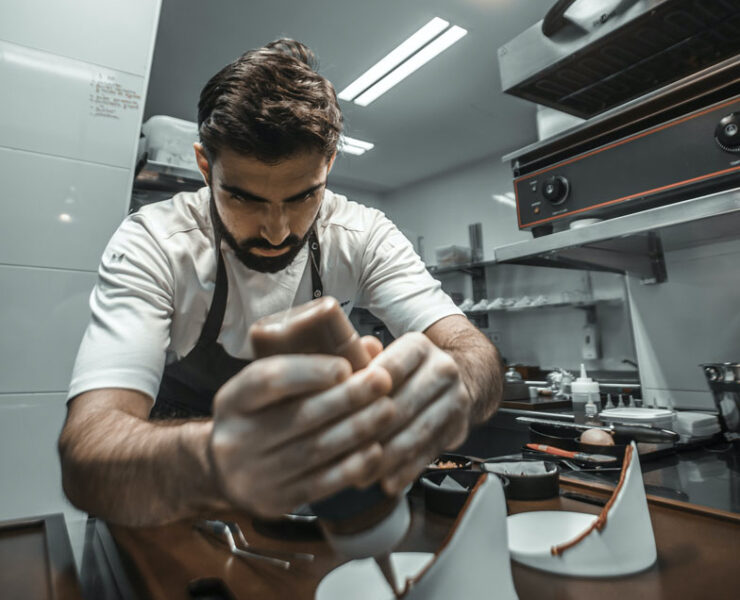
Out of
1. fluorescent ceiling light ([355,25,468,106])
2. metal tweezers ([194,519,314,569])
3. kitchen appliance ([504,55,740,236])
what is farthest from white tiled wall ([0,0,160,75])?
metal tweezers ([194,519,314,569])

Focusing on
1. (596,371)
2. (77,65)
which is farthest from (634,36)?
(596,371)

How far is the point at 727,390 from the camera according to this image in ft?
3.65

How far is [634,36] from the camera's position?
120cm

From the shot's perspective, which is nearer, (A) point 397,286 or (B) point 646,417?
(A) point 397,286

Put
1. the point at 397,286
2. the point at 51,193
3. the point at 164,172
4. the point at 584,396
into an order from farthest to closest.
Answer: the point at 164,172 < the point at 584,396 < the point at 51,193 < the point at 397,286

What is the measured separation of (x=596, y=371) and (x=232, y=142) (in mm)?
2887

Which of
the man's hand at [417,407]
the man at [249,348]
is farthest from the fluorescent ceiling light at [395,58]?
the man's hand at [417,407]

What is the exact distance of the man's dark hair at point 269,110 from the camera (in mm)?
802

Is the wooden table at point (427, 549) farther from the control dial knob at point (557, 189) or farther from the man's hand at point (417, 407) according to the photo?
the control dial knob at point (557, 189)

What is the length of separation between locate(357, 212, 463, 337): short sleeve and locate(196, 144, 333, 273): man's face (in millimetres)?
218

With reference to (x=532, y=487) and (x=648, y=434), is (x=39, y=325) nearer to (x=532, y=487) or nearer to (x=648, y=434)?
(x=532, y=487)

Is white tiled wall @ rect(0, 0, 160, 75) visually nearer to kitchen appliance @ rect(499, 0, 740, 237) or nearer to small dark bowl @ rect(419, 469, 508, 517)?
kitchen appliance @ rect(499, 0, 740, 237)

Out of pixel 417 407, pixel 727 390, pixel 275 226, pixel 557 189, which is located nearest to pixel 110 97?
pixel 275 226

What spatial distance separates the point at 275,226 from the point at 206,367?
0.47 m
